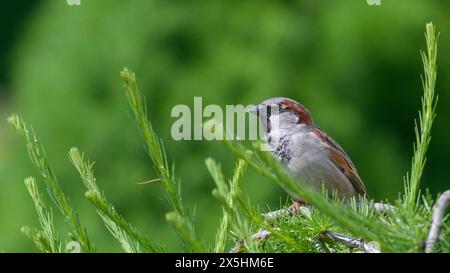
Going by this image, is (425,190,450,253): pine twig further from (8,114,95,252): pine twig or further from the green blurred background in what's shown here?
the green blurred background

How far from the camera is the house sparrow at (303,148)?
100.0 inches

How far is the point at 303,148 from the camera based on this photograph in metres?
2.58

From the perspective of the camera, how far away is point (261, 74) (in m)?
4.45

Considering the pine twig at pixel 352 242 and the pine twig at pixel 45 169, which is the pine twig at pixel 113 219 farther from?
the pine twig at pixel 352 242

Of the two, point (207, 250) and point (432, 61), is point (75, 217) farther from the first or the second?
point (432, 61)

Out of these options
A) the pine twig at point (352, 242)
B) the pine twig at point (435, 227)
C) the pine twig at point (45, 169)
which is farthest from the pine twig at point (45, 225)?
the pine twig at point (435, 227)

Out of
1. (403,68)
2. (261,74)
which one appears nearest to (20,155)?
(261,74)

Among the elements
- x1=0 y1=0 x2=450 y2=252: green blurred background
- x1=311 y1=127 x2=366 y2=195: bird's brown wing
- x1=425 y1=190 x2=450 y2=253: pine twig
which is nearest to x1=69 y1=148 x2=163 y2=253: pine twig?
x1=425 y1=190 x2=450 y2=253: pine twig

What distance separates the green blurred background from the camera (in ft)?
14.3

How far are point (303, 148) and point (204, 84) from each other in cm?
197

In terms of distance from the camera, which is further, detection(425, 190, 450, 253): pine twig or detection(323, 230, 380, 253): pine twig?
detection(323, 230, 380, 253): pine twig

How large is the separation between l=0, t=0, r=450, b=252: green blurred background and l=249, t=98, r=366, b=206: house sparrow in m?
1.52

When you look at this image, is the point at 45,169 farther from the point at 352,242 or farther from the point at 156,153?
the point at 352,242

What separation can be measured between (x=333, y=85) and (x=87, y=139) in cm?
148
